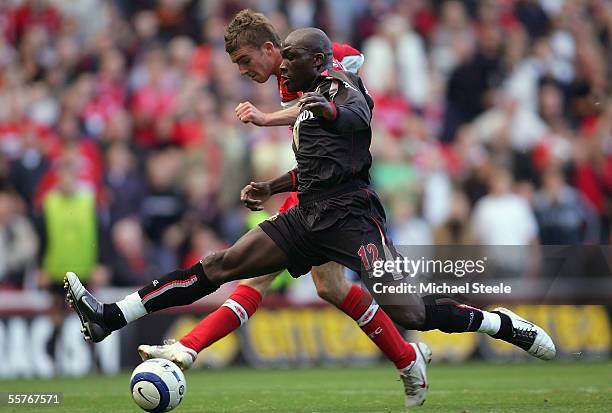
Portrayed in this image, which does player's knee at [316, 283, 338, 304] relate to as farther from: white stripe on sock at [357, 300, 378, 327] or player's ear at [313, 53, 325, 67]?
player's ear at [313, 53, 325, 67]

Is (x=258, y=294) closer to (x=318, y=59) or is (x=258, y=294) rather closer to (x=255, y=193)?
(x=255, y=193)

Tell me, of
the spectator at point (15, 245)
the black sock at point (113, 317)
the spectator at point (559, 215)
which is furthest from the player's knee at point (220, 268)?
the spectator at point (559, 215)

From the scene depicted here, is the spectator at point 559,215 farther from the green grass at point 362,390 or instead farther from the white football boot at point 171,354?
the white football boot at point 171,354

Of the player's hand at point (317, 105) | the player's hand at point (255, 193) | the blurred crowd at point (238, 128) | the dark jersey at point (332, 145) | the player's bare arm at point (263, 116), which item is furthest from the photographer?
the blurred crowd at point (238, 128)

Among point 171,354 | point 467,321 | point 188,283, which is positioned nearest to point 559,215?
point 467,321

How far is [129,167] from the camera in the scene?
13.6 meters

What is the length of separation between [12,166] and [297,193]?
6.44 meters

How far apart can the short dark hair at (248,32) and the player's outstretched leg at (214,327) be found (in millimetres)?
1567

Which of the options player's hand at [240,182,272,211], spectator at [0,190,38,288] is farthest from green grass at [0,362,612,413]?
spectator at [0,190,38,288]

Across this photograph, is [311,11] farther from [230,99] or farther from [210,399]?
[210,399]

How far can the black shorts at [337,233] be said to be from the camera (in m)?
7.50

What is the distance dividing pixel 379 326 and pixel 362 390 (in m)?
1.56

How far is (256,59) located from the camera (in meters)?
8.15

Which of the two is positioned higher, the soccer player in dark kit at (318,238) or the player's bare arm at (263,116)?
the player's bare arm at (263,116)
